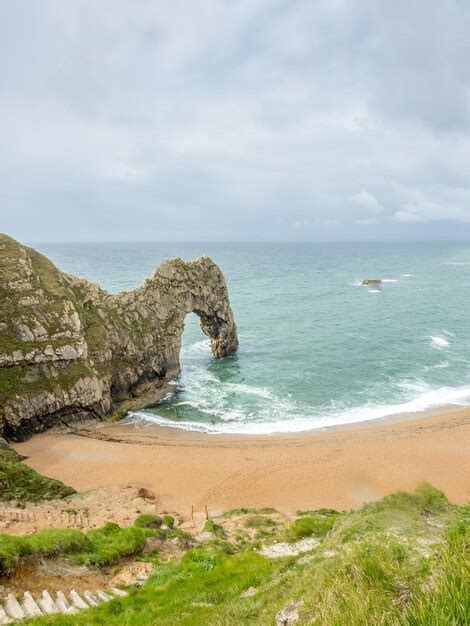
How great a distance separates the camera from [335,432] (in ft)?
126

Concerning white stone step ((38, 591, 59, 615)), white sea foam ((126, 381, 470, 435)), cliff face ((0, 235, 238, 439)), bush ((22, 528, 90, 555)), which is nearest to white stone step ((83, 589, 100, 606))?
white stone step ((38, 591, 59, 615))

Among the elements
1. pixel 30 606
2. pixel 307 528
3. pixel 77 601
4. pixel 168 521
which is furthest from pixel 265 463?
pixel 30 606

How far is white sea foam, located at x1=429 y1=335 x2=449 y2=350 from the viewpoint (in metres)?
63.0

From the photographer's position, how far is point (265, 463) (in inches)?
1266

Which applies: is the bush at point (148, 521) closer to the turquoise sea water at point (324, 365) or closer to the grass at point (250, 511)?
the grass at point (250, 511)

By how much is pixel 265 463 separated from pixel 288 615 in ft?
80.3

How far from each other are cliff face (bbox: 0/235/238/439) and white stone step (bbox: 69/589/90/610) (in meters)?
23.9

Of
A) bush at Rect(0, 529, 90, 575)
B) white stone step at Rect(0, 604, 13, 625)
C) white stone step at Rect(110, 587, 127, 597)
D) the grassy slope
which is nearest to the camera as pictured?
the grassy slope

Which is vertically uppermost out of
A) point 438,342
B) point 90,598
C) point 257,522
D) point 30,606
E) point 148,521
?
point 30,606

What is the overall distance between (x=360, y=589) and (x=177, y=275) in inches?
1958

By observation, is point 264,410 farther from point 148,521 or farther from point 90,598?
point 90,598

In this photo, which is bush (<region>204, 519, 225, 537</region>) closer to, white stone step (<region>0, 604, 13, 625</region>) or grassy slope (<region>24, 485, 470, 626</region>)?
grassy slope (<region>24, 485, 470, 626</region>)

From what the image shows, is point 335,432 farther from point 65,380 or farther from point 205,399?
point 65,380

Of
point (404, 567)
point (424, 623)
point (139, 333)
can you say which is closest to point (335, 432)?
point (139, 333)
